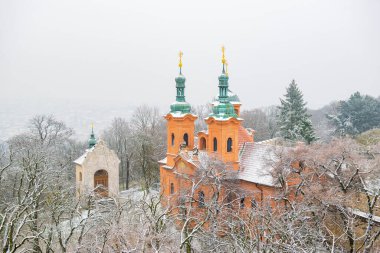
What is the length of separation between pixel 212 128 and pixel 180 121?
9.64ft

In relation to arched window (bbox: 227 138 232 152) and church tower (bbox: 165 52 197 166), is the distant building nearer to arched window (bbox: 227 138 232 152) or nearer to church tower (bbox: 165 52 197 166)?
church tower (bbox: 165 52 197 166)

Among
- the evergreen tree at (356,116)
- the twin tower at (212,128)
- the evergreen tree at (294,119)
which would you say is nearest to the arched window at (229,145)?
the twin tower at (212,128)

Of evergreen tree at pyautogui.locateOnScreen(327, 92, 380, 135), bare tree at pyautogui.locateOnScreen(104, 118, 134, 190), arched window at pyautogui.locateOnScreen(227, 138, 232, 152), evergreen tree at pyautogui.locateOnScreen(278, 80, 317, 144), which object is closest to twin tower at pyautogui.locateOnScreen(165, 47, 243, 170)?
arched window at pyautogui.locateOnScreen(227, 138, 232, 152)

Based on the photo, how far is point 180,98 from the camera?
28.3 metres

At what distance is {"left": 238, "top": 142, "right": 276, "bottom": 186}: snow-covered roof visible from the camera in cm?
2313

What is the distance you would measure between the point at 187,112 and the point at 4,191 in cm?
1513

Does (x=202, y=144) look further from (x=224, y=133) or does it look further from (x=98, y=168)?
(x=98, y=168)

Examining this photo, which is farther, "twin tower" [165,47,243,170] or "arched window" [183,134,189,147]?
"arched window" [183,134,189,147]

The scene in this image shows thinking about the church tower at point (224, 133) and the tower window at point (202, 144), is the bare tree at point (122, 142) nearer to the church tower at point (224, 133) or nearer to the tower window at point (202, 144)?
the tower window at point (202, 144)

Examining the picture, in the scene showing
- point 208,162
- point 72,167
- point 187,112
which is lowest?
point 72,167

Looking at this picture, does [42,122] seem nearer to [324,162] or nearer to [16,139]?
[16,139]

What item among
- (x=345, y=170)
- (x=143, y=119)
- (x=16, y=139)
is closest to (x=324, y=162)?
(x=345, y=170)

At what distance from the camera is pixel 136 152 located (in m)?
43.8

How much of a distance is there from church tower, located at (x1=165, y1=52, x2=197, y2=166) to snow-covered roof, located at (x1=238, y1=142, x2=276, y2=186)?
449cm
